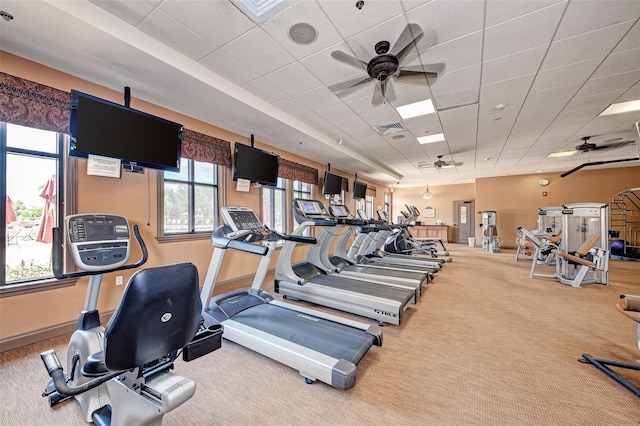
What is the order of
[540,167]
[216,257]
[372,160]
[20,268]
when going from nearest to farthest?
[20,268]
[216,257]
[372,160]
[540,167]

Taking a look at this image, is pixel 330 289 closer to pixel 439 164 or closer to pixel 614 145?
pixel 439 164

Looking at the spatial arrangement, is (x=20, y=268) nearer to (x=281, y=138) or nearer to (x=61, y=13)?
(x=61, y=13)

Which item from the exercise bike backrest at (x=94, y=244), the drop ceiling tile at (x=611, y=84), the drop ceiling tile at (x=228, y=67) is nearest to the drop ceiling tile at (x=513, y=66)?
the drop ceiling tile at (x=611, y=84)

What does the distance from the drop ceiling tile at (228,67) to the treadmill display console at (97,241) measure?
1969 mm

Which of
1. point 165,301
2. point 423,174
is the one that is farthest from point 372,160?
point 165,301

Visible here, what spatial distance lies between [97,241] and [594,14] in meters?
4.67

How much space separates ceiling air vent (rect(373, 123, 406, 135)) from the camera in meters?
4.87

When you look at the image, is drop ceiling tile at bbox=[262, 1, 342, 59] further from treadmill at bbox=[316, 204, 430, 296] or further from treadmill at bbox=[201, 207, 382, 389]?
treadmill at bbox=[316, 204, 430, 296]

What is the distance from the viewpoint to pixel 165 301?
114 cm

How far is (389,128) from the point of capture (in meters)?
5.03

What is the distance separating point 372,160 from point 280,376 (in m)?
6.65

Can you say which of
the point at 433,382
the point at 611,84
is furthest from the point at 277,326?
the point at 611,84

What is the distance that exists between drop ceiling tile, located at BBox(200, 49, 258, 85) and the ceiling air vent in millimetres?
2706

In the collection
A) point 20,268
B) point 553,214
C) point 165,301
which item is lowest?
point 20,268
